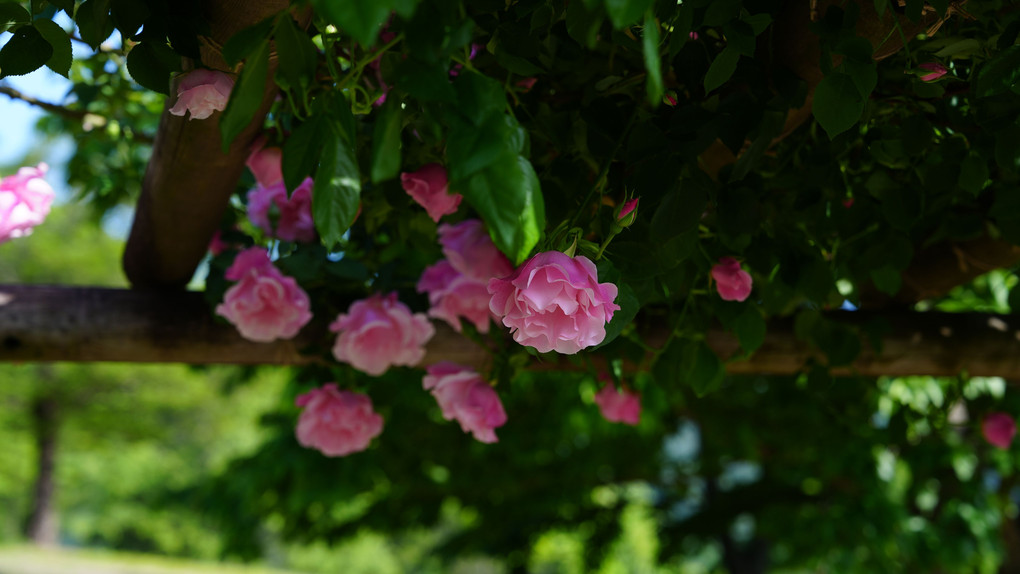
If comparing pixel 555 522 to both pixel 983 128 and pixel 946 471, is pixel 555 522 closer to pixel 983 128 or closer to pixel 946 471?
pixel 946 471

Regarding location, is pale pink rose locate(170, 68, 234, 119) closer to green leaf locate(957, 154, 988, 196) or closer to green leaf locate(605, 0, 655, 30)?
green leaf locate(605, 0, 655, 30)

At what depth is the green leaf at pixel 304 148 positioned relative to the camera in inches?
→ 30.5

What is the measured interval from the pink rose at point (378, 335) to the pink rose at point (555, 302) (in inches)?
38.7

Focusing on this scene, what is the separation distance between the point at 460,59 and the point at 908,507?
598 centimetres

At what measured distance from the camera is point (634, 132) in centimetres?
116

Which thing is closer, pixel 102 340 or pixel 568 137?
pixel 568 137

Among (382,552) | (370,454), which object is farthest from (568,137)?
(382,552)

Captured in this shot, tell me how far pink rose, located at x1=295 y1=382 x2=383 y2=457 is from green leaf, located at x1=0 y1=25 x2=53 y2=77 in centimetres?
114

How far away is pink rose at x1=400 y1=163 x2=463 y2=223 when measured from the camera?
1353 millimetres

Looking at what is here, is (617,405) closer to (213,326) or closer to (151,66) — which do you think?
(213,326)

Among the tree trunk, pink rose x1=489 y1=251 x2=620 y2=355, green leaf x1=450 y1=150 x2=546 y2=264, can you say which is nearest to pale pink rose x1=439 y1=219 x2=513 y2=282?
pink rose x1=489 y1=251 x2=620 y2=355

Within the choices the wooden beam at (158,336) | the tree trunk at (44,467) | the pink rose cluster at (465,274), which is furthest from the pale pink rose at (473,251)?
the tree trunk at (44,467)

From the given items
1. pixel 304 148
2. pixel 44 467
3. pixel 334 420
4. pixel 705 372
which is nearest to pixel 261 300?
pixel 334 420

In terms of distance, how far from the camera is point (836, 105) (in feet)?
3.35
